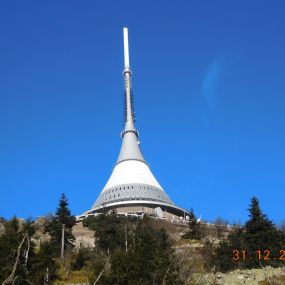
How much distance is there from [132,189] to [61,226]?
2354 cm

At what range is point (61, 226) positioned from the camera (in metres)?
32.8

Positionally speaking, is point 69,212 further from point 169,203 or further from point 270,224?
point 169,203

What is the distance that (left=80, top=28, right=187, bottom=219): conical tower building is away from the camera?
2089 inches

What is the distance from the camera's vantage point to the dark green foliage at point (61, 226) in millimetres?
31736

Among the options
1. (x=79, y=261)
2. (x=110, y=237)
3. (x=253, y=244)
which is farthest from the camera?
(x=110, y=237)

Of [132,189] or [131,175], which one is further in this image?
[131,175]

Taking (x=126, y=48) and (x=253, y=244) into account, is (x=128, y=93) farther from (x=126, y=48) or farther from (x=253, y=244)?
(x=253, y=244)

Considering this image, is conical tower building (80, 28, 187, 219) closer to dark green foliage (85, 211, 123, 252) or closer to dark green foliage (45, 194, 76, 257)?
dark green foliage (45, 194, 76, 257)

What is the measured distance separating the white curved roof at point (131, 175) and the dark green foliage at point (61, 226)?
22066 mm

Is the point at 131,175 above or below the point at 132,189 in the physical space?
above
